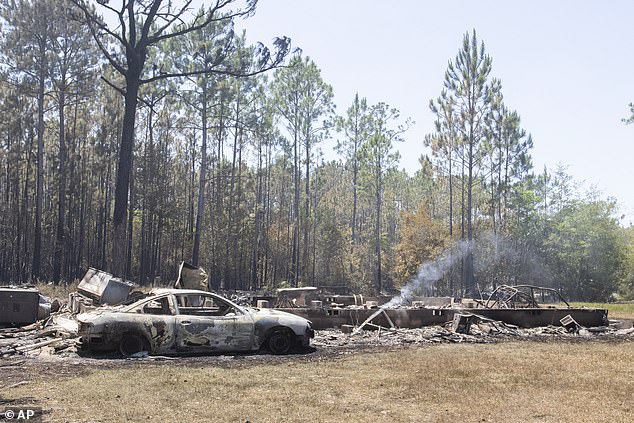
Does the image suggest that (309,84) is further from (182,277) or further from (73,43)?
(182,277)

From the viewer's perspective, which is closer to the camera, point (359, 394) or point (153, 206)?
point (359, 394)

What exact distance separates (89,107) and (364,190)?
24.9m

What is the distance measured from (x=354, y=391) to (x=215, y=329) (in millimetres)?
4225

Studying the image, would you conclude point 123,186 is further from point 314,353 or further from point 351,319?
point 314,353

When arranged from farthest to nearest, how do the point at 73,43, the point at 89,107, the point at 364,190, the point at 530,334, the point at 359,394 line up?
the point at 364,190 → the point at 89,107 → the point at 73,43 → the point at 530,334 → the point at 359,394

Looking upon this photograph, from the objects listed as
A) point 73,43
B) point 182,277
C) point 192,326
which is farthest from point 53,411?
point 73,43

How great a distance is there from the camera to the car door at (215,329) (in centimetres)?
1166

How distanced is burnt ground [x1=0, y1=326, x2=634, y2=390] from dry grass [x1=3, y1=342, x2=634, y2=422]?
0.35 metres

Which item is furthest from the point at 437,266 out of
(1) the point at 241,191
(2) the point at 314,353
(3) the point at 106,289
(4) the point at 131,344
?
(4) the point at 131,344

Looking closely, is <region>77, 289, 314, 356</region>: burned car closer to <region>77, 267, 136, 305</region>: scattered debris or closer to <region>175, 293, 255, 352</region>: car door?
<region>175, 293, 255, 352</region>: car door

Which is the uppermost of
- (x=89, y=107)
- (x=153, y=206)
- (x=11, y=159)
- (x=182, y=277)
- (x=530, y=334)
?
(x=89, y=107)

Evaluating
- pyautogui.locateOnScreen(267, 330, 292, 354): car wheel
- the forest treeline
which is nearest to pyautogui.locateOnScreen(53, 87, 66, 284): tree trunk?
the forest treeline

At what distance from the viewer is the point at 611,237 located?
49750mm

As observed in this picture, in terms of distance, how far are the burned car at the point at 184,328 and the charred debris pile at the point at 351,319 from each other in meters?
1.50
